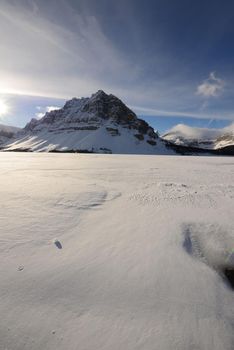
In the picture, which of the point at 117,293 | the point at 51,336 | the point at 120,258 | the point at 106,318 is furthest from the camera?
the point at 120,258

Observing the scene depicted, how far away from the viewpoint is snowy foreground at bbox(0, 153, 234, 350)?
108 inches

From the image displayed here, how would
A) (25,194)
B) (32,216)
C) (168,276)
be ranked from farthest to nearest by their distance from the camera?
(25,194), (32,216), (168,276)

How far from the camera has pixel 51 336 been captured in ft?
8.72

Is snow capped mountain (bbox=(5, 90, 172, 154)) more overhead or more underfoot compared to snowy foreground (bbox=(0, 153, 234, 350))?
more overhead

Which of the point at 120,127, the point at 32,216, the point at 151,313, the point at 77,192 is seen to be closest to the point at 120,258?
the point at 151,313

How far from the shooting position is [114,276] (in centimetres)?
381

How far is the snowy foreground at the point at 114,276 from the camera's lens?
2734 millimetres

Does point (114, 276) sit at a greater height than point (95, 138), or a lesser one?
lesser

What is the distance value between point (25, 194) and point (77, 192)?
191 centimetres

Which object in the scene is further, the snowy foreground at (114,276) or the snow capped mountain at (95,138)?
the snow capped mountain at (95,138)

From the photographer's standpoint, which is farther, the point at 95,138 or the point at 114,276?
the point at 95,138

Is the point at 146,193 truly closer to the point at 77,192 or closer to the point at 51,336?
the point at 77,192

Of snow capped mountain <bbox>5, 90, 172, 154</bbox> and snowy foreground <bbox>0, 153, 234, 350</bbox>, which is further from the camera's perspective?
snow capped mountain <bbox>5, 90, 172, 154</bbox>

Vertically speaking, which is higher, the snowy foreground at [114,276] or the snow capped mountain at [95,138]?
the snow capped mountain at [95,138]
